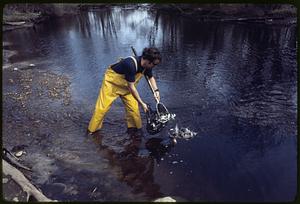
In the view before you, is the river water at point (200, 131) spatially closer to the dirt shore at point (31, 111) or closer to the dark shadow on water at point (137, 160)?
the dark shadow on water at point (137, 160)

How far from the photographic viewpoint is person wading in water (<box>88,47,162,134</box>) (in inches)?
221

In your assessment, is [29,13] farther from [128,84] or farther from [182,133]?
[182,133]

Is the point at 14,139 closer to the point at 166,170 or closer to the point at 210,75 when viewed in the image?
the point at 166,170

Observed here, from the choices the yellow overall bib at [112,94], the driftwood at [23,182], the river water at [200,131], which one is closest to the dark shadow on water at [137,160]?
the river water at [200,131]

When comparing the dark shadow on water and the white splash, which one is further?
the white splash

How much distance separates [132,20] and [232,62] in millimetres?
14315

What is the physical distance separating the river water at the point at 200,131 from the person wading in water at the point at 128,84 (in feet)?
1.47

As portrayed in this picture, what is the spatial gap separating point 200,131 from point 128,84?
75.6 inches

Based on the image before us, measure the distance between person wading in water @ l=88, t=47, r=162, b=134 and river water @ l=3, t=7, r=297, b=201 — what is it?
449 millimetres

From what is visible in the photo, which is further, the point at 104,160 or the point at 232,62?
the point at 232,62

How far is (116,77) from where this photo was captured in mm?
6086

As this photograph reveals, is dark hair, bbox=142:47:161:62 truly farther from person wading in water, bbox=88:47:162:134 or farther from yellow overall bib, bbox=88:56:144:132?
yellow overall bib, bbox=88:56:144:132

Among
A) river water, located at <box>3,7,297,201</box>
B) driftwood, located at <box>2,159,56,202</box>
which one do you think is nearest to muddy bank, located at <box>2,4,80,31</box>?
river water, located at <box>3,7,297,201</box>

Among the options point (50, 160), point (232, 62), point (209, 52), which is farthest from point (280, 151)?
point (209, 52)
